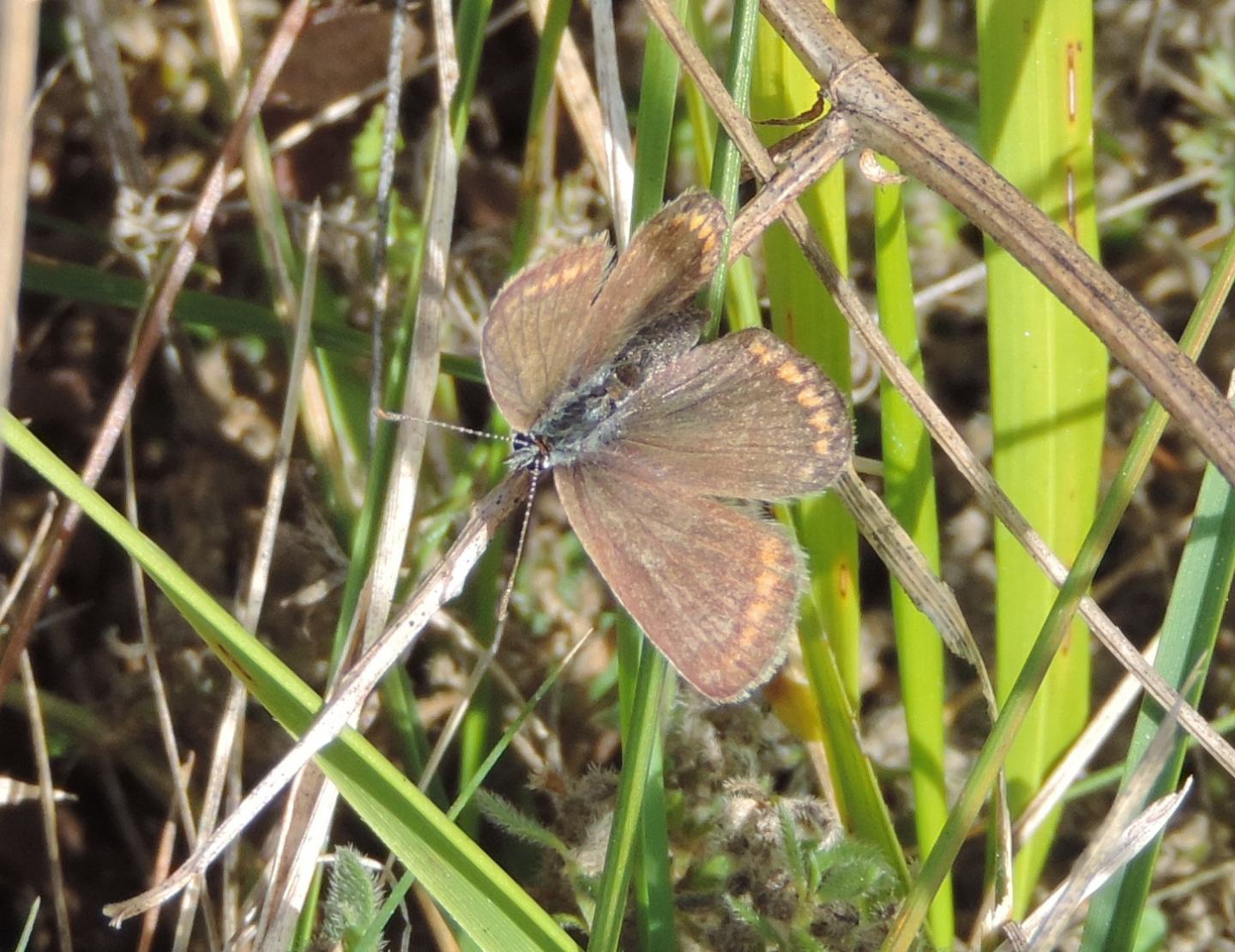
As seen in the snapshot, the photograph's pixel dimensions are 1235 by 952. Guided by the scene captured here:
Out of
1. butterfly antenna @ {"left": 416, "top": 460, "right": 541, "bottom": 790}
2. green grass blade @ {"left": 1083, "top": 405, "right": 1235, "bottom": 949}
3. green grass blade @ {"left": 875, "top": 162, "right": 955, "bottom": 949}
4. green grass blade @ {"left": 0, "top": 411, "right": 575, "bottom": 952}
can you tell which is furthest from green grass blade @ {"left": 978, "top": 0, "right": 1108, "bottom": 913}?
green grass blade @ {"left": 0, "top": 411, "right": 575, "bottom": 952}

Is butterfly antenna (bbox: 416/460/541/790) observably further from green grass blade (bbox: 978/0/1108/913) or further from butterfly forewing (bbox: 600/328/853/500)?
green grass blade (bbox: 978/0/1108/913)

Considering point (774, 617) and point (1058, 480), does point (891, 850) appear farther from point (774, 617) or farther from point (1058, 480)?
point (1058, 480)

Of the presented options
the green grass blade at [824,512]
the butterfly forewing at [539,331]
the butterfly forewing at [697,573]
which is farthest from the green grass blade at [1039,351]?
the butterfly forewing at [539,331]

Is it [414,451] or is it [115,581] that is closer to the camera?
[414,451]

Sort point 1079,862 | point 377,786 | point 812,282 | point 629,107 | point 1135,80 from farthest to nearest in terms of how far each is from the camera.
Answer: point 1135,80 → point 629,107 → point 812,282 → point 1079,862 → point 377,786

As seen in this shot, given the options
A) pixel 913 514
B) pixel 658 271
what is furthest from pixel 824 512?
pixel 658 271

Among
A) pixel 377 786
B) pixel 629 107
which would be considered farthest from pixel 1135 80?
pixel 377 786

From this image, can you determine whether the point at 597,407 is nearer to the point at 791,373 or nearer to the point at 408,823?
the point at 791,373
